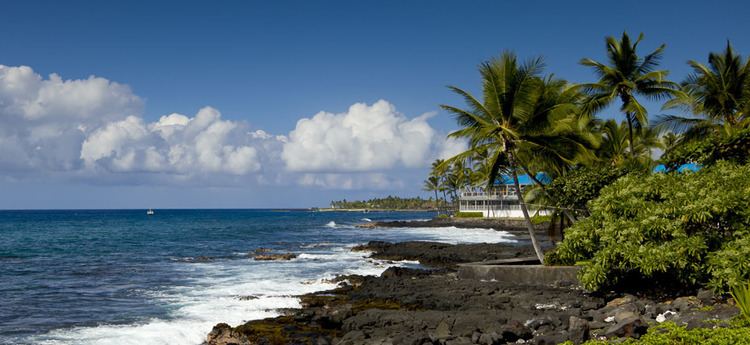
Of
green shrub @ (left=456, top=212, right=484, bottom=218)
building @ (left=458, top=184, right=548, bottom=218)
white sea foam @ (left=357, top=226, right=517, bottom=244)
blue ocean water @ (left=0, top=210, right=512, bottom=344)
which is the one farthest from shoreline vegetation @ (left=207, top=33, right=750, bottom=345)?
green shrub @ (left=456, top=212, right=484, bottom=218)

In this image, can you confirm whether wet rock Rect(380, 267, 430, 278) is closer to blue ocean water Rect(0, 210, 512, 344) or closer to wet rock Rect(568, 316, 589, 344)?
blue ocean water Rect(0, 210, 512, 344)

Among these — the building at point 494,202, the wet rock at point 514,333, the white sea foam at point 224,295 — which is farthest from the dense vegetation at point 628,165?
the building at point 494,202

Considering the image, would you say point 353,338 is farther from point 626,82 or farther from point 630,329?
point 626,82

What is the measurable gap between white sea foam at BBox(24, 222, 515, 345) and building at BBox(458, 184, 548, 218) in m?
40.3

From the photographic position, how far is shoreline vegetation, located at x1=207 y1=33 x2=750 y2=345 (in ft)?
37.1

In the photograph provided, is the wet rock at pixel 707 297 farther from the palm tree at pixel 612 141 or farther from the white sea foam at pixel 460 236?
the white sea foam at pixel 460 236

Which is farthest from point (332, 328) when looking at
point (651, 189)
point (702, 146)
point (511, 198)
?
point (511, 198)

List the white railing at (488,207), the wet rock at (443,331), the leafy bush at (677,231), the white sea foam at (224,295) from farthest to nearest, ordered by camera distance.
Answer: the white railing at (488,207) < the white sea foam at (224,295) < the leafy bush at (677,231) < the wet rock at (443,331)

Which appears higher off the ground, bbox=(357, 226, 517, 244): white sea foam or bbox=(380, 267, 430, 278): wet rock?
bbox=(380, 267, 430, 278): wet rock

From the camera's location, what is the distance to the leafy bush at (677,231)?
40.7 feet

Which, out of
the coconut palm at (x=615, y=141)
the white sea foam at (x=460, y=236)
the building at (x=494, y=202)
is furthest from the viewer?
the building at (x=494, y=202)

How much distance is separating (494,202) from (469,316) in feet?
232

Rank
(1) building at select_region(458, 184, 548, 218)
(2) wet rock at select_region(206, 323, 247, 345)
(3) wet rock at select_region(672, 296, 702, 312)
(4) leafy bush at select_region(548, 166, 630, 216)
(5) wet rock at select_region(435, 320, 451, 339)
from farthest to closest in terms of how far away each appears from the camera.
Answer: (1) building at select_region(458, 184, 548, 218), (4) leafy bush at select_region(548, 166, 630, 216), (2) wet rock at select_region(206, 323, 247, 345), (3) wet rock at select_region(672, 296, 702, 312), (5) wet rock at select_region(435, 320, 451, 339)

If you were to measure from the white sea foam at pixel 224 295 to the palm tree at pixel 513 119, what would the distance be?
7922 mm
